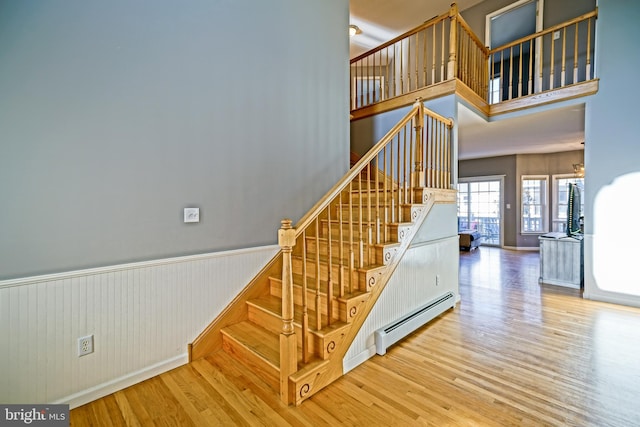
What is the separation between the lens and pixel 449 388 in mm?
1949

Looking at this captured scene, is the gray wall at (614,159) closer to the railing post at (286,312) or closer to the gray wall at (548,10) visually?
the gray wall at (548,10)

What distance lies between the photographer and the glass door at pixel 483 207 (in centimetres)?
837

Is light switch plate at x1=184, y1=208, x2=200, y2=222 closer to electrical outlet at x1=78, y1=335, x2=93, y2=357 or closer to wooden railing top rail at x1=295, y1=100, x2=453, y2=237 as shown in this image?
wooden railing top rail at x1=295, y1=100, x2=453, y2=237

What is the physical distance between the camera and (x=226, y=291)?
2.52m

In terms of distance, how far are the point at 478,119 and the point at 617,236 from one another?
2391mm

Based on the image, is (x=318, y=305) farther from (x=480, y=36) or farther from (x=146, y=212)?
(x=480, y=36)

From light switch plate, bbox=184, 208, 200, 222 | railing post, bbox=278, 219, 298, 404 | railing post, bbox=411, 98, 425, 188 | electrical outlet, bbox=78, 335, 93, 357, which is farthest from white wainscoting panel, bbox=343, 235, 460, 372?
electrical outlet, bbox=78, 335, 93, 357

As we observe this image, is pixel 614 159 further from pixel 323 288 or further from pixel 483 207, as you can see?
pixel 483 207

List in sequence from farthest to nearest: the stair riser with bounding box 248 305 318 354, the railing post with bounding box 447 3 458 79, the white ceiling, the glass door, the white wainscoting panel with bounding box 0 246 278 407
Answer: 1. the glass door
2. the white ceiling
3. the railing post with bounding box 447 3 458 79
4. the stair riser with bounding box 248 305 318 354
5. the white wainscoting panel with bounding box 0 246 278 407

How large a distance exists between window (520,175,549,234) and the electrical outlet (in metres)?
9.43

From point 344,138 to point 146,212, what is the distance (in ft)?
7.96

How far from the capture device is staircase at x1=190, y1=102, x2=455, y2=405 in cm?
184

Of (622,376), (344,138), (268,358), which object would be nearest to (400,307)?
(268,358)

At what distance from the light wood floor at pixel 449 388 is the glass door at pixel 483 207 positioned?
5907 mm
